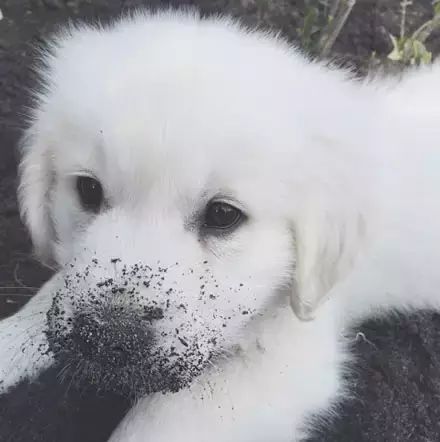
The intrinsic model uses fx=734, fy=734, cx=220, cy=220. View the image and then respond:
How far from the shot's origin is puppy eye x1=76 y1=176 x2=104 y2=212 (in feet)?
5.59

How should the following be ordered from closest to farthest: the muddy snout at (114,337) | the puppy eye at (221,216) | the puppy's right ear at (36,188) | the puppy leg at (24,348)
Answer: the muddy snout at (114,337)
the puppy eye at (221,216)
the puppy's right ear at (36,188)
the puppy leg at (24,348)

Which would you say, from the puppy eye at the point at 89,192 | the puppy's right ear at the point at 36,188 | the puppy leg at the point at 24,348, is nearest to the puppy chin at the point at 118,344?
the puppy eye at the point at 89,192

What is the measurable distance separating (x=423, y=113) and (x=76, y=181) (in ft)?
4.03

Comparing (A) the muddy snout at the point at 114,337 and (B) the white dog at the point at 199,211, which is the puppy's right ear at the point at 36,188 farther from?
(A) the muddy snout at the point at 114,337

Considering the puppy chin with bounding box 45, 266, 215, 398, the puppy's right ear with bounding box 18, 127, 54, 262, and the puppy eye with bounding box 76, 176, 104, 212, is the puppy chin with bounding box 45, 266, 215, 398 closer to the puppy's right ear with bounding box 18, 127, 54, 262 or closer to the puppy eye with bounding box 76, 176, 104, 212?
the puppy eye with bounding box 76, 176, 104, 212

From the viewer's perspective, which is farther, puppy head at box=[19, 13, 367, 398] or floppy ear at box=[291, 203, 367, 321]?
floppy ear at box=[291, 203, 367, 321]

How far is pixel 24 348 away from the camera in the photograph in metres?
2.26

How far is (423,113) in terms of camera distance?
94.6 inches

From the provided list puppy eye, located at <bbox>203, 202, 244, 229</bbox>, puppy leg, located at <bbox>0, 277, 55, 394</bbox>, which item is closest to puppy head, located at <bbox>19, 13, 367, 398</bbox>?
puppy eye, located at <bbox>203, 202, 244, 229</bbox>

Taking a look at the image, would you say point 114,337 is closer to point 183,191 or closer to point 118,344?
point 118,344

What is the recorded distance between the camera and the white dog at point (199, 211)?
1.56m

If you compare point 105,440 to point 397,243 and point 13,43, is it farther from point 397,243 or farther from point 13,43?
point 13,43

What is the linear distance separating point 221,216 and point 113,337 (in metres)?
0.37

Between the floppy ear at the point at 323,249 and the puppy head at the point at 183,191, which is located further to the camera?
the floppy ear at the point at 323,249
